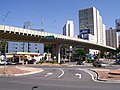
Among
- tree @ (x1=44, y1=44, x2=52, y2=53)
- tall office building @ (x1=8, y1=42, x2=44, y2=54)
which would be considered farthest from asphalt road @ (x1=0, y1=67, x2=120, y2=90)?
tree @ (x1=44, y1=44, x2=52, y2=53)

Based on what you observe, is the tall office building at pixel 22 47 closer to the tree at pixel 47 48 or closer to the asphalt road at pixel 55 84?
the tree at pixel 47 48

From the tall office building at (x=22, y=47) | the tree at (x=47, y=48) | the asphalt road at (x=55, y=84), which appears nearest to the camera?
the asphalt road at (x=55, y=84)

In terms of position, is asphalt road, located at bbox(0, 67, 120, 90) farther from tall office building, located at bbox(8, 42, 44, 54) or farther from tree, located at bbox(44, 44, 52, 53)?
tree, located at bbox(44, 44, 52, 53)

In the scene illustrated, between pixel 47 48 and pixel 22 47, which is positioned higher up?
pixel 22 47

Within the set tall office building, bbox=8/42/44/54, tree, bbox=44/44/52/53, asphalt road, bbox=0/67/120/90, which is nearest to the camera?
asphalt road, bbox=0/67/120/90

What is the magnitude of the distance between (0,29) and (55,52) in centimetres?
3937

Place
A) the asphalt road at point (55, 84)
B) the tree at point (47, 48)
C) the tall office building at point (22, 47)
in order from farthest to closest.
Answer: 1. the tree at point (47, 48)
2. the tall office building at point (22, 47)
3. the asphalt road at point (55, 84)

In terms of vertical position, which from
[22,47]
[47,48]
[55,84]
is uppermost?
[22,47]

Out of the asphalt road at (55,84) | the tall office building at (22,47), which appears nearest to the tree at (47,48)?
the tall office building at (22,47)

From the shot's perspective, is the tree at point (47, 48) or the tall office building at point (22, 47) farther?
the tree at point (47, 48)

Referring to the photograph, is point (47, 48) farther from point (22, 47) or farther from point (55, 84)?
point (55, 84)

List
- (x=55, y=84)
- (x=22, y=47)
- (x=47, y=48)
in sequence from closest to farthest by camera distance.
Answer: (x=55, y=84)
(x=22, y=47)
(x=47, y=48)

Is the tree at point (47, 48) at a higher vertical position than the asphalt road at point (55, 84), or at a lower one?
higher

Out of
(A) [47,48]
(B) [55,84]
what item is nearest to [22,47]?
(A) [47,48]
